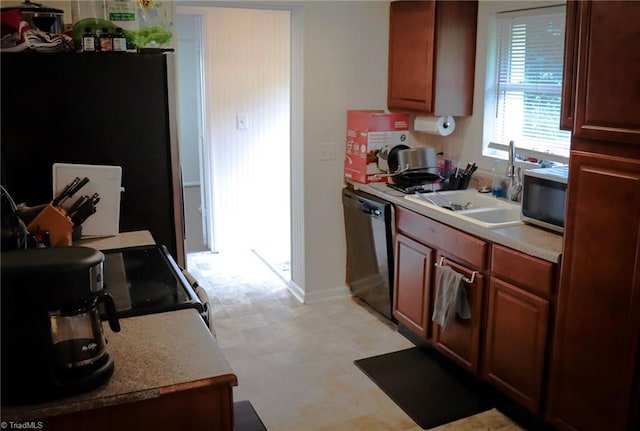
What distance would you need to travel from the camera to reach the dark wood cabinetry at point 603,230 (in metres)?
2.08

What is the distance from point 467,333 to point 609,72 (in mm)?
1452

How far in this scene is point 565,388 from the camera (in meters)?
2.47

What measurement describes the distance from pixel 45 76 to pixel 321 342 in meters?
2.10

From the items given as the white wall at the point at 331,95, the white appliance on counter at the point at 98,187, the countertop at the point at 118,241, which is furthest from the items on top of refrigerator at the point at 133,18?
the white wall at the point at 331,95

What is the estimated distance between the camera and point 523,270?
2.63 meters

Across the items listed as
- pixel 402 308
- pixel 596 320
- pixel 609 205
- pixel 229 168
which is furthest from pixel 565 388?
pixel 229 168

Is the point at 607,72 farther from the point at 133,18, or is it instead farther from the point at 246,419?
the point at 133,18

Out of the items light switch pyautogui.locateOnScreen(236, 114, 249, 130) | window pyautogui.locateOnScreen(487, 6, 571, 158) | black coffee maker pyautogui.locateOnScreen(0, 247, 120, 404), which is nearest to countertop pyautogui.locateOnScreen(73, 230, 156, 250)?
black coffee maker pyautogui.locateOnScreen(0, 247, 120, 404)

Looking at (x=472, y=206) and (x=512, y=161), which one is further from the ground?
(x=512, y=161)

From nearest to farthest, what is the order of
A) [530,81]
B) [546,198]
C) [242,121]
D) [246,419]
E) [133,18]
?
[246,419]
[546,198]
[133,18]
[530,81]
[242,121]

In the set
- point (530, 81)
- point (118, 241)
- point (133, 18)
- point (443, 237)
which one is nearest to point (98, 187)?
point (118, 241)

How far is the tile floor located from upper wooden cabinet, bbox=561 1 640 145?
1443mm

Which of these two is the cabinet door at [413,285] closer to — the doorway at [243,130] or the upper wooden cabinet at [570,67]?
the upper wooden cabinet at [570,67]

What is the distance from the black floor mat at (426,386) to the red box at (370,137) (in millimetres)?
1178
